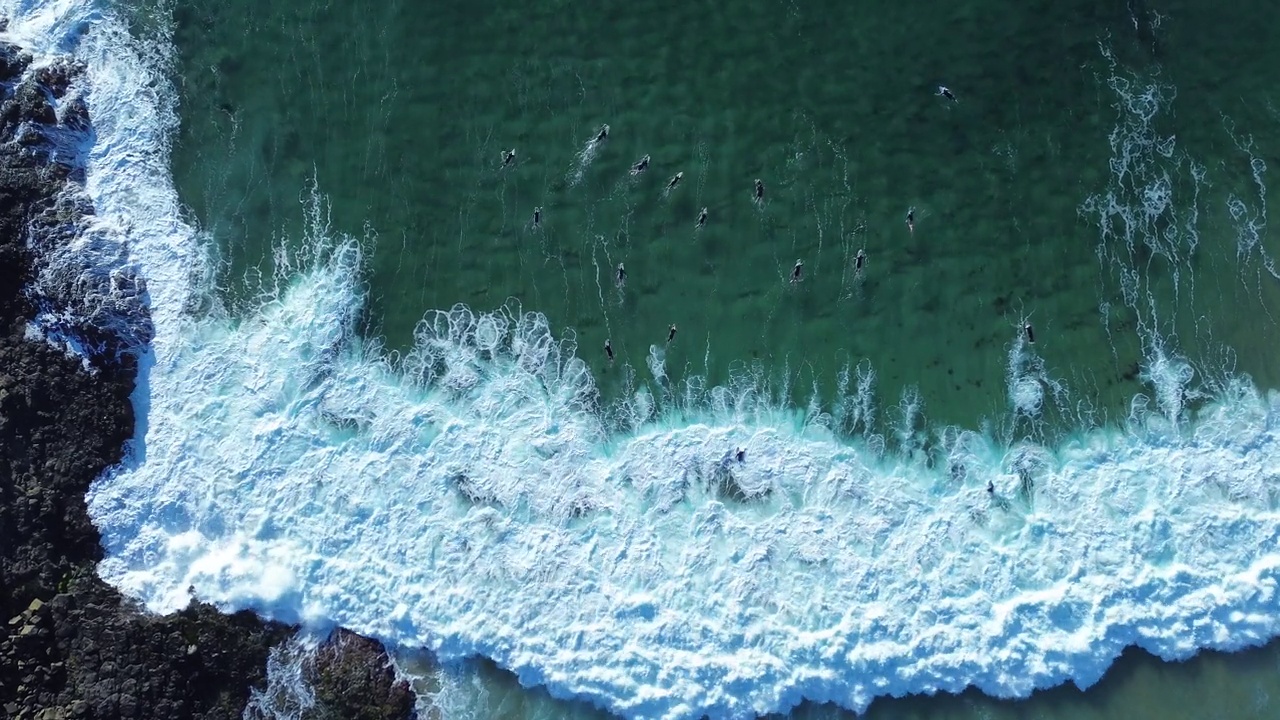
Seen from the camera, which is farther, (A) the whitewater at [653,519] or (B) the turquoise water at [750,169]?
(B) the turquoise water at [750,169]

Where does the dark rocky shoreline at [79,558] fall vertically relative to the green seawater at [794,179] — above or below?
below

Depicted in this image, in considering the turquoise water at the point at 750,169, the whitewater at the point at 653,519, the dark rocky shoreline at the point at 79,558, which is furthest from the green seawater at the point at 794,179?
the dark rocky shoreline at the point at 79,558

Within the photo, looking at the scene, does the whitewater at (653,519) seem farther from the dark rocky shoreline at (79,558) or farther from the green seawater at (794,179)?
the green seawater at (794,179)

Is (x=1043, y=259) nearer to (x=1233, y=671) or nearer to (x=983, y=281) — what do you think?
(x=983, y=281)

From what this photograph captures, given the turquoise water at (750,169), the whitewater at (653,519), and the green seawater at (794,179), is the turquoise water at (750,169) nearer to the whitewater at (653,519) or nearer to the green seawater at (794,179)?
the green seawater at (794,179)

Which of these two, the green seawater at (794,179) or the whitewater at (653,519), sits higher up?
the green seawater at (794,179)

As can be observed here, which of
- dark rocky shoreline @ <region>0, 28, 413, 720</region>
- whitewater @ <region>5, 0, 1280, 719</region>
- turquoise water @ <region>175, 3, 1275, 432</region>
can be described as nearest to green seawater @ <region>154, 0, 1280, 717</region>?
turquoise water @ <region>175, 3, 1275, 432</region>

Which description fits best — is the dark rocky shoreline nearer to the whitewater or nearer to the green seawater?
the whitewater

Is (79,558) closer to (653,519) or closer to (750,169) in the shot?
(653,519)
